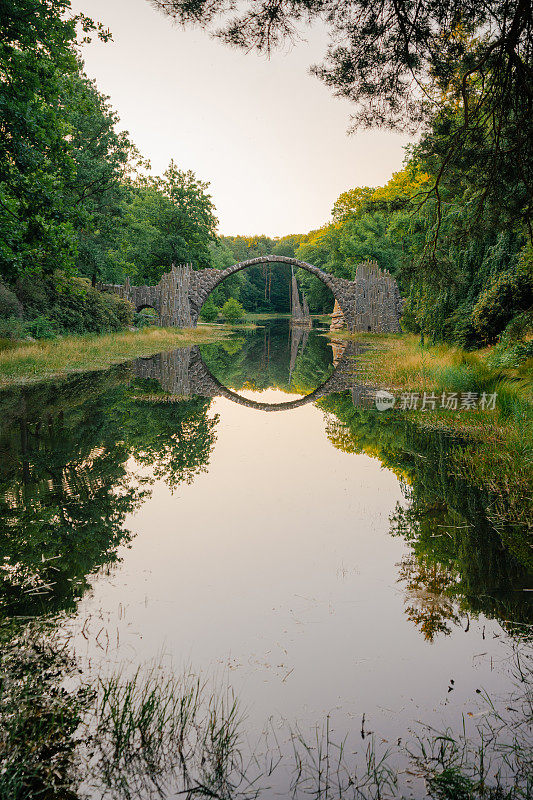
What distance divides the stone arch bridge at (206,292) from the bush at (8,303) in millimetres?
14042

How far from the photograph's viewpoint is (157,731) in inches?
92.6

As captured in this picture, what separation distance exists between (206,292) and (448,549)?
3232cm

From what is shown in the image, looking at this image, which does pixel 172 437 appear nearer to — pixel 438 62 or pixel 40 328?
pixel 438 62

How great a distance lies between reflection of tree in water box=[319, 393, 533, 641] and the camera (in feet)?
11.7

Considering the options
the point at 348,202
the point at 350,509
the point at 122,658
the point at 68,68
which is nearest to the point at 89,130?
the point at 68,68

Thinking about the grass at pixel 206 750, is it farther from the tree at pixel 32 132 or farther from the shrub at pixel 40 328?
the shrub at pixel 40 328

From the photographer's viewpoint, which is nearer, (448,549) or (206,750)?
(206,750)

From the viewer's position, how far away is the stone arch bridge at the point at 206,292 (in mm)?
32812

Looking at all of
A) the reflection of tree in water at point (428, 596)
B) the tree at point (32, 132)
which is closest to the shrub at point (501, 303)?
the reflection of tree in water at point (428, 596)

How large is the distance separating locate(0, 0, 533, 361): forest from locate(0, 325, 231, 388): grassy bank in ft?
2.84

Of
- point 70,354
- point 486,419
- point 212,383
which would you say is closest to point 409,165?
point 212,383

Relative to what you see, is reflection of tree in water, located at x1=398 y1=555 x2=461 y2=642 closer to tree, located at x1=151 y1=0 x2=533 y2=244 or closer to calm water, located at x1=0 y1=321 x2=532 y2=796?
calm water, located at x1=0 y1=321 x2=532 y2=796

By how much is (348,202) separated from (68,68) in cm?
3907

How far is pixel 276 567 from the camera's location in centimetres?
414
